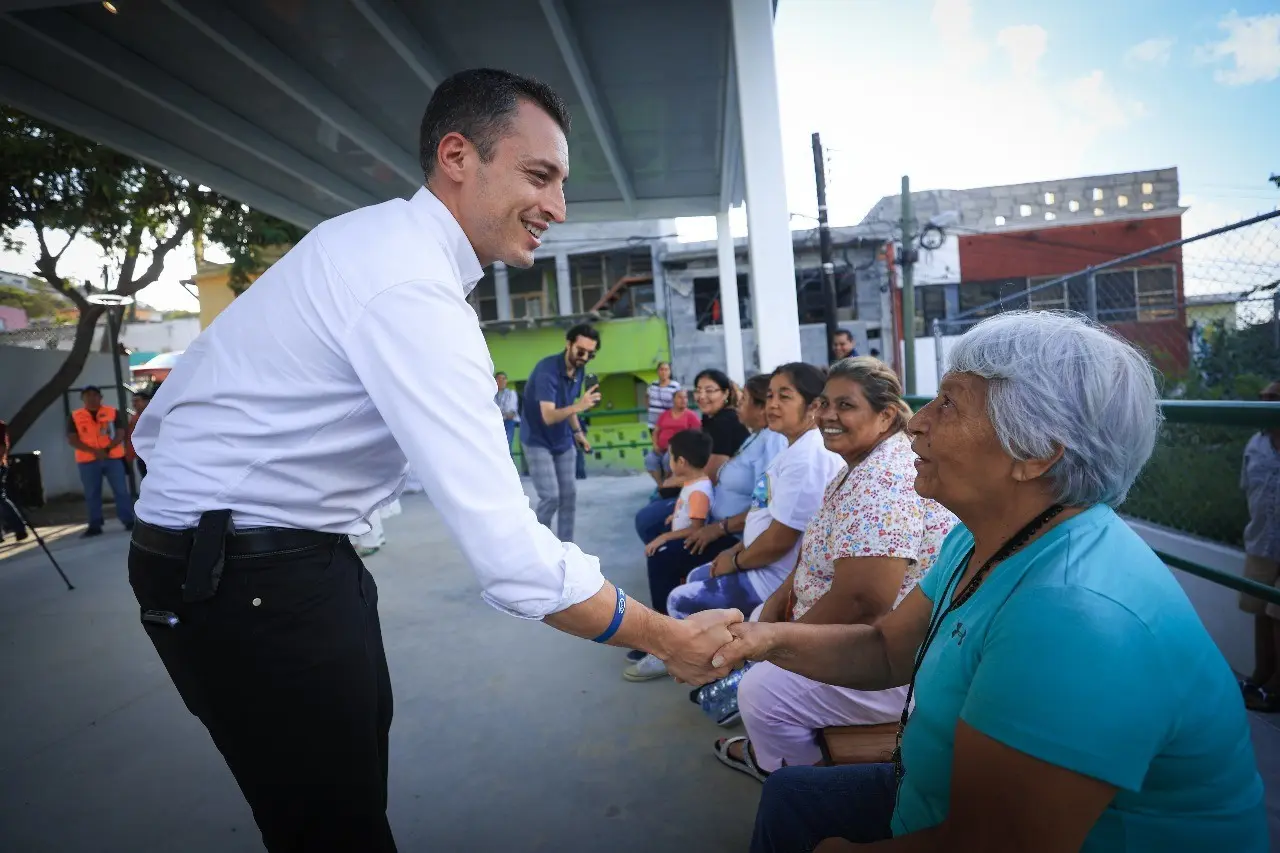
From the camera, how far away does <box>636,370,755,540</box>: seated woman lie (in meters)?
5.11

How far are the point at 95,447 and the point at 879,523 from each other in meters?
9.25

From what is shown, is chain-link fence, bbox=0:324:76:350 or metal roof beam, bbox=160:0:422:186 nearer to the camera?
metal roof beam, bbox=160:0:422:186

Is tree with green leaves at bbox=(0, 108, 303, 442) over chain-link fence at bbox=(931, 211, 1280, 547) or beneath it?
over

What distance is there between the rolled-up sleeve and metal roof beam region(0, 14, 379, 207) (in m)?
4.64

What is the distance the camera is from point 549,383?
5.36 m

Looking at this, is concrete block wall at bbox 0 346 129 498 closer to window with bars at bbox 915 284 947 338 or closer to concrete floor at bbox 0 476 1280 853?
concrete floor at bbox 0 476 1280 853

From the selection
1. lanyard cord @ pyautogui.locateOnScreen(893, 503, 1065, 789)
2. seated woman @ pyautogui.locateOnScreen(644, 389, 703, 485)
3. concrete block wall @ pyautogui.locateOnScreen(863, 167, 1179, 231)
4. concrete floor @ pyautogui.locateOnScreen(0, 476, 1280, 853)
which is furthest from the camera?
concrete block wall @ pyautogui.locateOnScreen(863, 167, 1179, 231)

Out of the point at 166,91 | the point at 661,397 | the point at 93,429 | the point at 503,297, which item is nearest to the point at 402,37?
the point at 166,91

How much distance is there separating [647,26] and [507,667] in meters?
3.95

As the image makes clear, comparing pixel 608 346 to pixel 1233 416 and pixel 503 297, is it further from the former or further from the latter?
pixel 1233 416

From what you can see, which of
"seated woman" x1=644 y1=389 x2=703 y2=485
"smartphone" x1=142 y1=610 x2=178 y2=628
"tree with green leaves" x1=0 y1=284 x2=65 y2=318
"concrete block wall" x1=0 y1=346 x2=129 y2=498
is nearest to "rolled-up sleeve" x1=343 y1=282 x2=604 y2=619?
"smartphone" x1=142 y1=610 x2=178 y2=628

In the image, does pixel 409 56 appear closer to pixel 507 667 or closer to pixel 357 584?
pixel 507 667

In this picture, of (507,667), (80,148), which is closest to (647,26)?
(507,667)

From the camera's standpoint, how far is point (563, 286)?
27578mm
